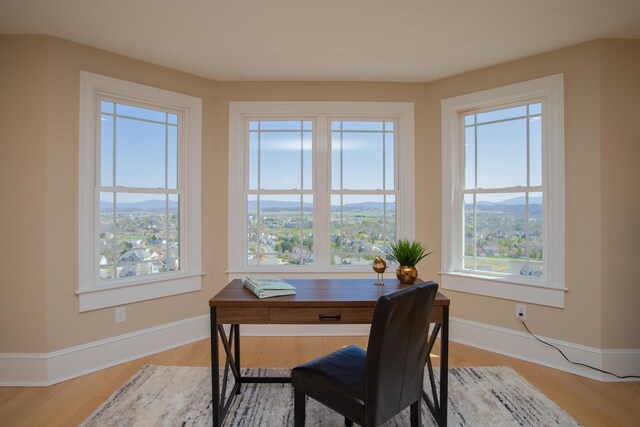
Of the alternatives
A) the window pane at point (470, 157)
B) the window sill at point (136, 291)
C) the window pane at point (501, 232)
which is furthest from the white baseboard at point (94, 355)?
the window pane at point (470, 157)

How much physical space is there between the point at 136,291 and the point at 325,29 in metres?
2.66

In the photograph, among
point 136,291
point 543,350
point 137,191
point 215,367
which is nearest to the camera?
point 215,367

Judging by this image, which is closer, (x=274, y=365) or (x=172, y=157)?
(x=274, y=365)

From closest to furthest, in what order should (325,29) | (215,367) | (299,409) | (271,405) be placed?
(299,409), (215,367), (271,405), (325,29)

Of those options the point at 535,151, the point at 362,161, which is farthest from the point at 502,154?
the point at 362,161

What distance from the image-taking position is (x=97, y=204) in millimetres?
2818

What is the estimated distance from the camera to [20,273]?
2.51m

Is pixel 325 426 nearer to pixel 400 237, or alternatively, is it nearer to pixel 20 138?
pixel 400 237

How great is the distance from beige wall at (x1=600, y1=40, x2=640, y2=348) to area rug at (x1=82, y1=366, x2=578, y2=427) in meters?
0.92

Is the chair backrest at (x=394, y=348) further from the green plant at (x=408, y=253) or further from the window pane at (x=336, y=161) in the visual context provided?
the window pane at (x=336, y=161)

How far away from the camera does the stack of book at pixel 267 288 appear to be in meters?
1.95

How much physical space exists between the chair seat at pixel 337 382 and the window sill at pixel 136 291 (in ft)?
6.31

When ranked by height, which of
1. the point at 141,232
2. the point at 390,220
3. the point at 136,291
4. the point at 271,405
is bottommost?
the point at 271,405

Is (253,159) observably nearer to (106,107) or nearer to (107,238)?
(106,107)
